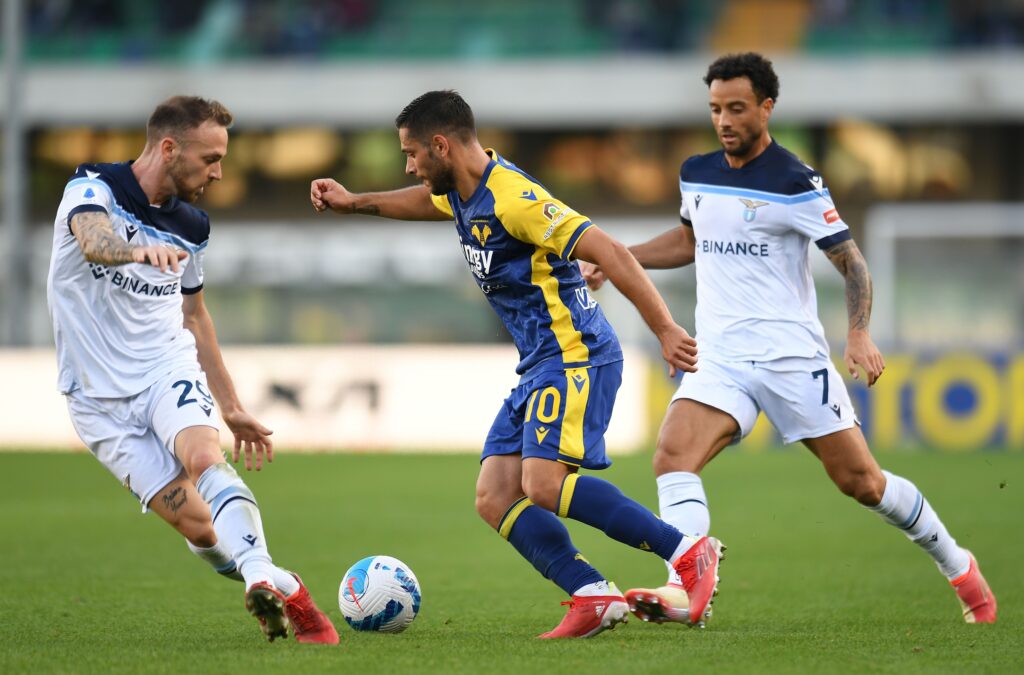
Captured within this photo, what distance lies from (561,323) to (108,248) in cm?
174

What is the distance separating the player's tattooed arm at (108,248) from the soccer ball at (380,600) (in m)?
1.69

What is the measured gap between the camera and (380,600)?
20.1 ft

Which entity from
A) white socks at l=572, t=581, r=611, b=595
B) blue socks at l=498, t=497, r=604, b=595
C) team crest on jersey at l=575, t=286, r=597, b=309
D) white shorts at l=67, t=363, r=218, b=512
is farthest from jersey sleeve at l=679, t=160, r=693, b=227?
white shorts at l=67, t=363, r=218, b=512

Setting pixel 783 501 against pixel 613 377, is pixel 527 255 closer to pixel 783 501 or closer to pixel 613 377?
pixel 613 377

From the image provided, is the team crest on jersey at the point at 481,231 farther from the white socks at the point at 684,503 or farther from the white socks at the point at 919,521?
the white socks at the point at 919,521

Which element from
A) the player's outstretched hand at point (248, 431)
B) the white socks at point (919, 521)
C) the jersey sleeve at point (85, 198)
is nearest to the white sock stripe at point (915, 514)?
the white socks at point (919, 521)

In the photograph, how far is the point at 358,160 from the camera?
1250 inches

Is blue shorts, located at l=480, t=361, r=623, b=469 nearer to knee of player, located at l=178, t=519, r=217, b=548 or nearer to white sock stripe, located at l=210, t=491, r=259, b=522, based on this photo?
white sock stripe, located at l=210, t=491, r=259, b=522

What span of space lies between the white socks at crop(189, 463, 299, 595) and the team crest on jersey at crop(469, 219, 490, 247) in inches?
51.6

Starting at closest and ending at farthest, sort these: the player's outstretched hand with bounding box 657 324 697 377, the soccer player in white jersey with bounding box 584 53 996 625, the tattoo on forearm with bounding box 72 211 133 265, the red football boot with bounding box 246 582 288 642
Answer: the red football boot with bounding box 246 582 288 642, the tattoo on forearm with bounding box 72 211 133 265, the player's outstretched hand with bounding box 657 324 697 377, the soccer player in white jersey with bounding box 584 53 996 625

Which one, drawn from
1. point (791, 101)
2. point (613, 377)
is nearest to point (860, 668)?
point (613, 377)

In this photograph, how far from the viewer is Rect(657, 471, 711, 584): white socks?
20.4 feet

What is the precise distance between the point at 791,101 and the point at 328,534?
19.8 metres

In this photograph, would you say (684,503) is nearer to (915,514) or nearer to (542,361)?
(542,361)
